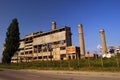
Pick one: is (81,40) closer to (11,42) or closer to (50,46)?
(50,46)

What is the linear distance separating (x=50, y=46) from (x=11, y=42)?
4100cm

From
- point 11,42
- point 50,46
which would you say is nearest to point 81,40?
point 50,46

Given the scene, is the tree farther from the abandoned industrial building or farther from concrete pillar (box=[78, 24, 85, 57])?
concrete pillar (box=[78, 24, 85, 57])

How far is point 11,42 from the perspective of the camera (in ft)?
240

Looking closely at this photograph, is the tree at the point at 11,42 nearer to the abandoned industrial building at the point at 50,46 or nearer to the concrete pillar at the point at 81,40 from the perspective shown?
the abandoned industrial building at the point at 50,46

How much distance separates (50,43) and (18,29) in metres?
38.0

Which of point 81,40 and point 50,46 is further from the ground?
point 81,40

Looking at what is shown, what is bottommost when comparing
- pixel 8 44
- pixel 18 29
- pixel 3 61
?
pixel 3 61

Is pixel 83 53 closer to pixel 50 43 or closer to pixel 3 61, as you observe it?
pixel 50 43

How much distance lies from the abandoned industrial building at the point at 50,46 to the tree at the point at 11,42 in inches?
560

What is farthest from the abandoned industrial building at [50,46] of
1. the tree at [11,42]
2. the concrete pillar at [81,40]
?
the tree at [11,42]

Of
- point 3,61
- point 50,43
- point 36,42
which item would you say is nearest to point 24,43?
point 36,42

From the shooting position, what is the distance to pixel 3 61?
75375 millimetres

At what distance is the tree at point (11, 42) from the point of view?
7294 centimetres
